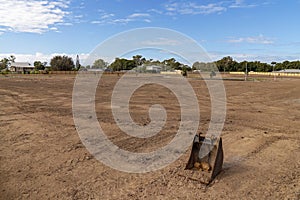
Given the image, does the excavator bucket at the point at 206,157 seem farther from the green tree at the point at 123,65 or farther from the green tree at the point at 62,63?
the green tree at the point at 62,63

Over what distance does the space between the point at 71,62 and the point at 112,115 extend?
257 feet

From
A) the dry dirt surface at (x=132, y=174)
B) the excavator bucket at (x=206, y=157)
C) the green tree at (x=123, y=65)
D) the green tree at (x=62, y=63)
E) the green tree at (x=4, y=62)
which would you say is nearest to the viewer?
the dry dirt surface at (x=132, y=174)

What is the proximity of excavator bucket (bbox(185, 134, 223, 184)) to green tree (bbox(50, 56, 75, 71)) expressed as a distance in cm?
7846

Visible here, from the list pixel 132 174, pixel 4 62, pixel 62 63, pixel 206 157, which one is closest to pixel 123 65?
pixel 62 63

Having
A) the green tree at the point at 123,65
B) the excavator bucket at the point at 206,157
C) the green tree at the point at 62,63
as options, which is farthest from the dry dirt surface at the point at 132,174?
the green tree at the point at 62,63

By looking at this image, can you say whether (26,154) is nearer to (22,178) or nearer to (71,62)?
(22,178)

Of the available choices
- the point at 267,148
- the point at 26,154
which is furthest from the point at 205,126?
the point at 26,154

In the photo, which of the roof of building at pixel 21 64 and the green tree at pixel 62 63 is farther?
the roof of building at pixel 21 64

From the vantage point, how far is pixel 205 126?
24.1 ft

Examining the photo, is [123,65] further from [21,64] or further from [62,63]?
[21,64]

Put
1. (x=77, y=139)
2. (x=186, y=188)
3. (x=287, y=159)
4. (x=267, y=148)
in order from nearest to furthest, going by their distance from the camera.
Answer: (x=186, y=188)
(x=287, y=159)
(x=267, y=148)
(x=77, y=139)

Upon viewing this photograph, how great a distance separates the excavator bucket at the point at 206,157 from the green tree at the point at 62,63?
7846 cm

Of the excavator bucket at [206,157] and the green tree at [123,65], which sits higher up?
the green tree at [123,65]

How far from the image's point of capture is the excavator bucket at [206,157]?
3.82 metres
